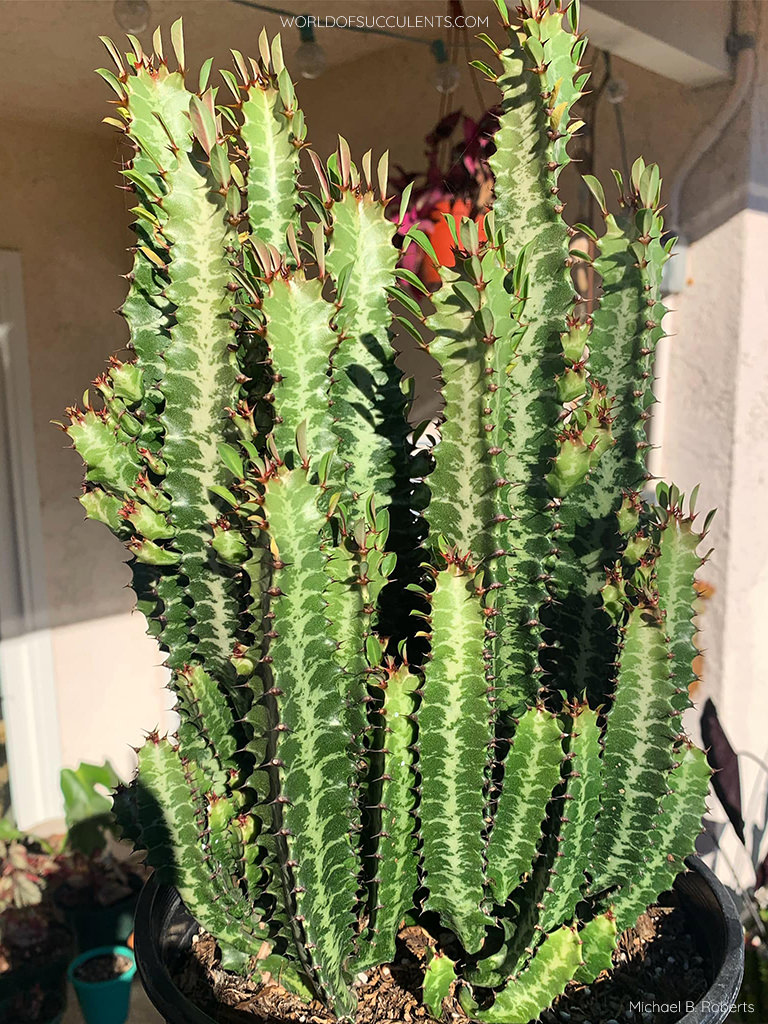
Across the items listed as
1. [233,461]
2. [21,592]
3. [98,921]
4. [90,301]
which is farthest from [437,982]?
[90,301]

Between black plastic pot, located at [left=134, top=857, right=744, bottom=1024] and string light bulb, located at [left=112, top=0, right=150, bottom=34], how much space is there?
52.6 inches

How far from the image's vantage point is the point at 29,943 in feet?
6.71

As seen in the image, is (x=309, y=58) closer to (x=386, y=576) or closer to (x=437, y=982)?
(x=386, y=576)

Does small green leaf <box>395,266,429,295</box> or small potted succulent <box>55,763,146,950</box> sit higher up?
small green leaf <box>395,266,429,295</box>

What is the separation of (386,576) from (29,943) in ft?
6.45

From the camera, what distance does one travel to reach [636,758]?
0.72 meters

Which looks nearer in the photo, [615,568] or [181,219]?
[181,219]

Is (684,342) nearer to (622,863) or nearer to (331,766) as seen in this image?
(622,863)

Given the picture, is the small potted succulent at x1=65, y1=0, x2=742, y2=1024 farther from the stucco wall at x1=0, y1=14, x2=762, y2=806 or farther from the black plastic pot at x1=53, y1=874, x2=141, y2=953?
the black plastic pot at x1=53, y1=874, x2=141, y2=953

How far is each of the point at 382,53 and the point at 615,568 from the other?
171 centimetres

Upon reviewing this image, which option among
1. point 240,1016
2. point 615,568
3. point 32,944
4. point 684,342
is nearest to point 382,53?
point 684,342

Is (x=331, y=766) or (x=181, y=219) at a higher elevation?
(x=181, y=219)

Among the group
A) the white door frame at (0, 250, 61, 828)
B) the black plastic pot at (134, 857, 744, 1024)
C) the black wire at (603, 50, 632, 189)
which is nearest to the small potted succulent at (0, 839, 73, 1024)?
the white door frame at (0, 250, 61, 828)

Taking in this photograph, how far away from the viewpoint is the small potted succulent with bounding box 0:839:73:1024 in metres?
1.98
